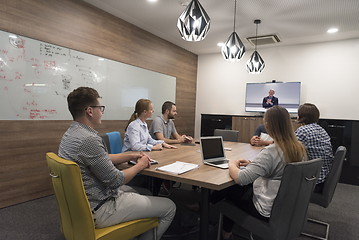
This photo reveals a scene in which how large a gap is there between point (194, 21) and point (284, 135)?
139cm

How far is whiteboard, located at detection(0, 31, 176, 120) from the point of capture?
2832mm

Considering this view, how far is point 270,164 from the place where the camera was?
160 centimetres

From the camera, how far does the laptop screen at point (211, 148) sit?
2142 mm

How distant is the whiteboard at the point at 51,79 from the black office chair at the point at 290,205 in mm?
2837

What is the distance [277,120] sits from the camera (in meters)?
1.68

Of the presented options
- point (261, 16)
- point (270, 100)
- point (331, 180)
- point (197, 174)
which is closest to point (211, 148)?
point (197, 174)

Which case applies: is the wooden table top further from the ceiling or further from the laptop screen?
the ceiling

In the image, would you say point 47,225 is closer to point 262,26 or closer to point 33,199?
point 33,199

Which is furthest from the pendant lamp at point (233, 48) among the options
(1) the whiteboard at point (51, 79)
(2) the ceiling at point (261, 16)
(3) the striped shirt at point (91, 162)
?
(3) the striped shirt at point (91, 162)

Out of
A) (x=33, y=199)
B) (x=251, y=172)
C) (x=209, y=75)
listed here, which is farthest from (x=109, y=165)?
(x=209, y=75)

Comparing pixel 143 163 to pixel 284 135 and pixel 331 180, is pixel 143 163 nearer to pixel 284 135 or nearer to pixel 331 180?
pixel 284 135

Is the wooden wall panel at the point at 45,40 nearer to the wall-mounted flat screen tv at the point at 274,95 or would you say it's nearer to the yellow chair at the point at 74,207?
the yellow chair at the point at 74,207

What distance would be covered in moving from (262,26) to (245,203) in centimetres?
352

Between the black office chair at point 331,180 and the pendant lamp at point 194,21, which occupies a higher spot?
the pendant lamp at point 194,21
